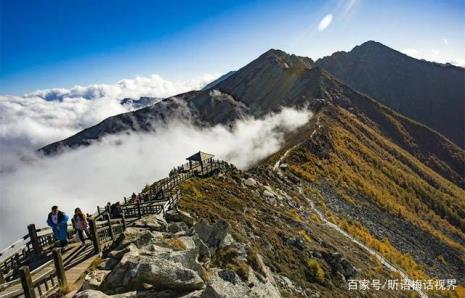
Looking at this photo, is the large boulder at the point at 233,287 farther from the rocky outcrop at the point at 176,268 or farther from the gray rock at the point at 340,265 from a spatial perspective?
the gray rock at the point at 340,265

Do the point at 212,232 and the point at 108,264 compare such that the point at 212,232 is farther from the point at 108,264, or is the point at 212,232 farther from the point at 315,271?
the point at 315,271

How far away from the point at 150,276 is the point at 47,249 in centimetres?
966

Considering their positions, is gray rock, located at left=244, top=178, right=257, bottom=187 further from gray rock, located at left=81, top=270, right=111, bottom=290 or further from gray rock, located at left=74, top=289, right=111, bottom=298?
gray rock, located at left=74, top=289, right=111, bottom=298

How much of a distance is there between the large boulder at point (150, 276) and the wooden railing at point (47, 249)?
2.22 metres

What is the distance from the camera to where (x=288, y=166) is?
198 feet

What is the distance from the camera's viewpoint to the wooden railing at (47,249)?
13.2m

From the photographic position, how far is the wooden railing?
521 inches

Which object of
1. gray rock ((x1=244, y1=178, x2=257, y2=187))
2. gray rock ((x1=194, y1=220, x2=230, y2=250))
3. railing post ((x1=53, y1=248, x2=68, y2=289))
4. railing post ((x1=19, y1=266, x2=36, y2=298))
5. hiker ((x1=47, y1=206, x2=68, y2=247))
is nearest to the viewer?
railing post ((x1=19, y1=266, x2=36, y2=298))

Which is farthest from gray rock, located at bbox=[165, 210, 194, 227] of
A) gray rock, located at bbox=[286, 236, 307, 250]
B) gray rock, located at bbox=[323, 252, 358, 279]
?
gray rock, located at bbox=[323, 252, 358, 279]

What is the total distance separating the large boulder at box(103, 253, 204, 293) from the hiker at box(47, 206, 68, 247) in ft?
20.6

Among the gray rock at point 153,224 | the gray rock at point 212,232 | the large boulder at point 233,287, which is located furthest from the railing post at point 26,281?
the gray rock at point 212,232

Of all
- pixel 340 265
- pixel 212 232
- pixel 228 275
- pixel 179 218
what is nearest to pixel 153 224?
pixel 179 218

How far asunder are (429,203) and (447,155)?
57.8 meters

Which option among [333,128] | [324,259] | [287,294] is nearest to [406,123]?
[333,128]
